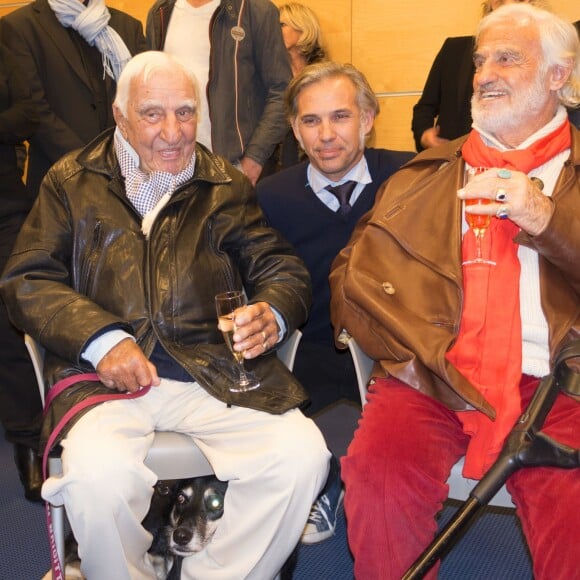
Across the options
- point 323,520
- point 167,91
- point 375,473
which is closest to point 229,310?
point 375,473

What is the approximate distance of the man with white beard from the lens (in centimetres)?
163

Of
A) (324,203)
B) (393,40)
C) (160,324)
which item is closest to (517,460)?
(160,324)

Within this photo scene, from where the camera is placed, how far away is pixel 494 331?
183 cm

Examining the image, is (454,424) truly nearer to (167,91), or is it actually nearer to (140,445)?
(140,445)

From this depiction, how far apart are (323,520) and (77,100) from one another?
2125 millimetres

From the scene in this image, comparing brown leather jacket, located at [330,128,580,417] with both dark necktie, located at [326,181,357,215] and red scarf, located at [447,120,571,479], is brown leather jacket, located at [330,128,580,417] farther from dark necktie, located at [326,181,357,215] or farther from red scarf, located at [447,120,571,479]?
dark necktie, located at [326,181,357,215]

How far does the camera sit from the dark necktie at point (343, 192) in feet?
8.15

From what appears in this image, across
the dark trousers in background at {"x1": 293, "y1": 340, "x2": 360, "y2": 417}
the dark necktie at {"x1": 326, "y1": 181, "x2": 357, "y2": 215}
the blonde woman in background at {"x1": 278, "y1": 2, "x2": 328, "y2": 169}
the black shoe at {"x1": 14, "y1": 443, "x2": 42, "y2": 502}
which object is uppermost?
the blonde woman in background at {"x1": 278, "y1": 2, "x2": 328, "y2": 169}

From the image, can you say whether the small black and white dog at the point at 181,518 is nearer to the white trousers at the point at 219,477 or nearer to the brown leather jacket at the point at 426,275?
the white trousers at the point at 219,477

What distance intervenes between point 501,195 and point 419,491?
0.72 metres

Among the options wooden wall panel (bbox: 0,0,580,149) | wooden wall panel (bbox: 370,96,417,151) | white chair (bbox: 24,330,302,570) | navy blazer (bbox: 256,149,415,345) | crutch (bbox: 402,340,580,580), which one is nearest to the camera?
crutch (bbox: 402,340,580,580)

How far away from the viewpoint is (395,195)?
2137 mm

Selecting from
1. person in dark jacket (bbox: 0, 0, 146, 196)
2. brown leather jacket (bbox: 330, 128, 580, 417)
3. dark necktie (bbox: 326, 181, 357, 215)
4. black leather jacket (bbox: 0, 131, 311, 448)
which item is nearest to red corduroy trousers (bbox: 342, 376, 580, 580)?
brown leather jacket (bbox: 330, 128, 580, 417)

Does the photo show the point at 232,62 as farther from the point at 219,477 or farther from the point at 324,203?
the point at 219,477
